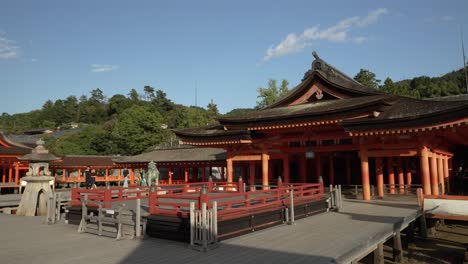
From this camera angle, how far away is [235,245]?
1049 centimetres

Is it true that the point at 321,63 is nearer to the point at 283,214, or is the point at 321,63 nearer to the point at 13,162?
the point at 283,214

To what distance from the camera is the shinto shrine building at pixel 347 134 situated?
17734mm

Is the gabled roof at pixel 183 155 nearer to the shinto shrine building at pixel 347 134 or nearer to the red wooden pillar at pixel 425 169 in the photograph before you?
the shinto shrine building at pixel 347 134

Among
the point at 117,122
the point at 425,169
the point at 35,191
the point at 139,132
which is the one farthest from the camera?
the point at 117,122

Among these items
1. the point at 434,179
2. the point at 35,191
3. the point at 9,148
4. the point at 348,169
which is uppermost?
the point at 9,148

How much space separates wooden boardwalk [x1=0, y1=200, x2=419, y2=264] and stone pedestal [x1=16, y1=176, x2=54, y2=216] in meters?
3.84

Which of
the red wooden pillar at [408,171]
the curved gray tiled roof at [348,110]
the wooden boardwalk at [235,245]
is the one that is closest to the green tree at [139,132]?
the curved gray tiled roof at [348,110]

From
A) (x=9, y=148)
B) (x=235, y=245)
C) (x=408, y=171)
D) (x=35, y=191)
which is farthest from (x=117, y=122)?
(x=235, y=245)

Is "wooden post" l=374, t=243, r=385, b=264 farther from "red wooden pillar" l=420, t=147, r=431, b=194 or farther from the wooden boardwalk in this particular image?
"red wooden pillar" l=420, t=147, r=431, b=194

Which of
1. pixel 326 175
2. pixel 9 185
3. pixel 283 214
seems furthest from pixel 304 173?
Answer: pixel 9 185

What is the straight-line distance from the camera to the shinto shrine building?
17734 millimetres

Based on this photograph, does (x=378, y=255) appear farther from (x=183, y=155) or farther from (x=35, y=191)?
(x=183, y=155)

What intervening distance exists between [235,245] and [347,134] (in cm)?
1255

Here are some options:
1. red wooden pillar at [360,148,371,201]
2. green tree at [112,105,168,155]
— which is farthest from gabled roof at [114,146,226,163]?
green tree at [112,105,168,155]
